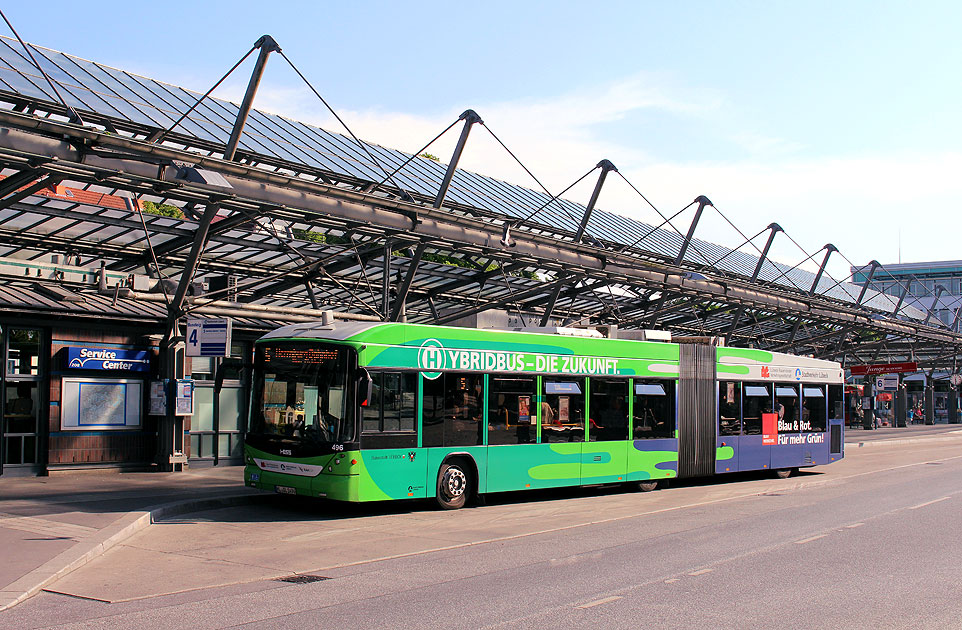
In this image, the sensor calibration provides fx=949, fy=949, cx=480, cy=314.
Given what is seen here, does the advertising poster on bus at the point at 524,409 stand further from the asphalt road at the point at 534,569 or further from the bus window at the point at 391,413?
the bus window at the point at 391,413

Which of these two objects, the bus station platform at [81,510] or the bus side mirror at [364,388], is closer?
the bus station platform at [81,510]

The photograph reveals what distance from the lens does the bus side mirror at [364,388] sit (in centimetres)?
1395

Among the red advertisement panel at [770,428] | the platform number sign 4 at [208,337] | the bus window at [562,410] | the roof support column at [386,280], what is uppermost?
the roof support column at [386,280]

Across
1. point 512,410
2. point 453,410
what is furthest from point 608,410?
point 453,410

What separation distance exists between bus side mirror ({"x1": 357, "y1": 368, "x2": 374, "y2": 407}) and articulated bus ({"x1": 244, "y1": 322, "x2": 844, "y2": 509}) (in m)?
0.02

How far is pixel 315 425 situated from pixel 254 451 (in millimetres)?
1419

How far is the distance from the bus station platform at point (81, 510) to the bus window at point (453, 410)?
3506 millimetres

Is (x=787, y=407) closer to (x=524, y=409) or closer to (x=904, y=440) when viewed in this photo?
(x=524, y=409)

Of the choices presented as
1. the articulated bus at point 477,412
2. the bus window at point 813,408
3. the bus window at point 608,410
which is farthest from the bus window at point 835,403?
the bus window at point 608,410

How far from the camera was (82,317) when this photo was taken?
19.2 m

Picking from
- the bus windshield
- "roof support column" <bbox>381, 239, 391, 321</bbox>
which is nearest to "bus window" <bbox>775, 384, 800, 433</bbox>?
"roof support column" <bbox>381, 239, 391, 321</bbox>

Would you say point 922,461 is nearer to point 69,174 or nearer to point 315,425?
point 315,425

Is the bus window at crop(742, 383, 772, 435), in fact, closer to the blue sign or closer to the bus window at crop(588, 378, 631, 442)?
the bus window at crop(588, 378, 631, 442)

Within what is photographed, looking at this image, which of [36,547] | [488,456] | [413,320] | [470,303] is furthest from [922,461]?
[36,547]
